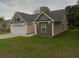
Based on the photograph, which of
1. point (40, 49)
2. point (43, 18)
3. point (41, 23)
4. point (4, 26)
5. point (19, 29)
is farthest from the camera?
point (4, 26)

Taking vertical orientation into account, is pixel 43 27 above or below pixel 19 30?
above

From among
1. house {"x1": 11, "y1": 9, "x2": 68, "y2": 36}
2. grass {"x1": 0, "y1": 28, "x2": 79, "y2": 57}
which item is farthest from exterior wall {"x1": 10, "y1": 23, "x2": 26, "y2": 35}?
grass {"x1": 0, "y1": 28, "x2": 79, "y2": 57}

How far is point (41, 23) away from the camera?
1459cm

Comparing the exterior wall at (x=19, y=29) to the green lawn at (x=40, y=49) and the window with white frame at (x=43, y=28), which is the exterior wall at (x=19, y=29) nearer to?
the window with white frame at (x=43, y=28)

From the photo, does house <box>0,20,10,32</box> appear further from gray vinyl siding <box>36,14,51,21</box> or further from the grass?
the grass

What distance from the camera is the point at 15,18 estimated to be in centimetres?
1817

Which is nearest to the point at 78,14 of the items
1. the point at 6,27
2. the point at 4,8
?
the point at 4,8

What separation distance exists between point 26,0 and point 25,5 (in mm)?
230

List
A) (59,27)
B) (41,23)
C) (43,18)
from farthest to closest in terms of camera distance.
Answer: (59,27), (41,23), (43,18)

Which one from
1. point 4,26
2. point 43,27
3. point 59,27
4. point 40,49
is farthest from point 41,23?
point 4,26

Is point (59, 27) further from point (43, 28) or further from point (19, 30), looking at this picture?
point (19, 30)

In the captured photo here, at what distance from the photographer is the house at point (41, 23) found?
46.3 feet

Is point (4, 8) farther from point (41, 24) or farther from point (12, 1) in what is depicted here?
point (41, 24)

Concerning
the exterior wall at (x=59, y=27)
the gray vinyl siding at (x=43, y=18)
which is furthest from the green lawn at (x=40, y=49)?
the exterior wall at (x=59, y=27)
